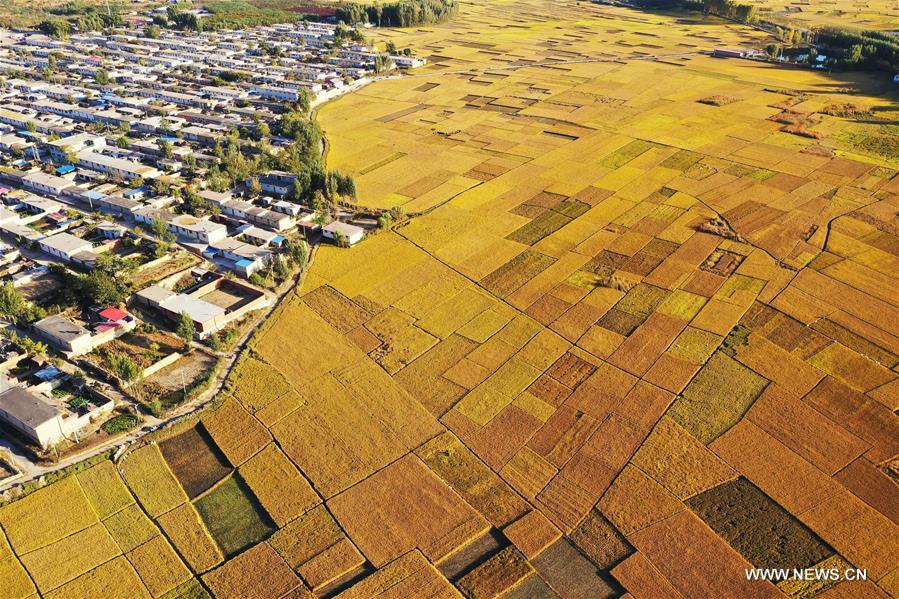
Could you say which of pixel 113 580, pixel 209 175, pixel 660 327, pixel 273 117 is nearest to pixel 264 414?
Answer: pixel 113 580

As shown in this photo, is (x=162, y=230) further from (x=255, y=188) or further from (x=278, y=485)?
(x=278, y=485)

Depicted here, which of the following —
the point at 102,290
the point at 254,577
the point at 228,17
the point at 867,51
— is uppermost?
the point at 867,51

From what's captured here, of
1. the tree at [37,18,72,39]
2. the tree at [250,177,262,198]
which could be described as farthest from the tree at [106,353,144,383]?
the tree at [37,18,72,39]

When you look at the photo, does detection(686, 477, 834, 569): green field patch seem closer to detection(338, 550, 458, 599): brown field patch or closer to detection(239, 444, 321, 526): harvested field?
detection(338, 550, 458, 599): brown field patch

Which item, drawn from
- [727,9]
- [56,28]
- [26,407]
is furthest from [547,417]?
[727,9]

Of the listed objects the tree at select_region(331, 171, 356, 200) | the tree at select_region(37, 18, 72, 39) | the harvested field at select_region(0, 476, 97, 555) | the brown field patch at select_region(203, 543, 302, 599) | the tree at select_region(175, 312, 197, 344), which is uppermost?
the tree at select_region(37, 18, 72, 39)

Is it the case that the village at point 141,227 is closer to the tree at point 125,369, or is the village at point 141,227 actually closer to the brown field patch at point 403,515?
the tree at point 125,369
